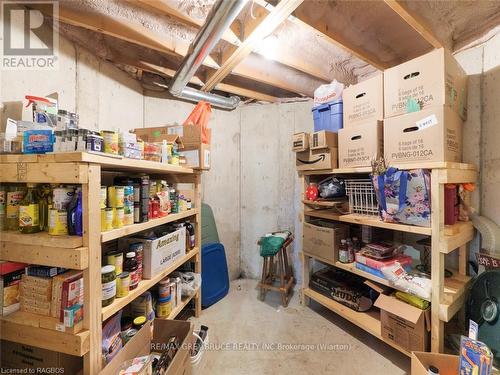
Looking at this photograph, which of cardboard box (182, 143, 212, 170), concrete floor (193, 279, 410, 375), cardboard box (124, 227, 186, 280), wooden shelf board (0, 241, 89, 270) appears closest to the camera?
wooden shelf board (0, 241, 89, 270)

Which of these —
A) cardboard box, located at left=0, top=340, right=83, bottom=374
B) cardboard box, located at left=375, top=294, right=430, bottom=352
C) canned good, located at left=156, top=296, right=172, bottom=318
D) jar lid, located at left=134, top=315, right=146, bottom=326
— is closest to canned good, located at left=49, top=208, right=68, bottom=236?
cardboard box, located at left=0, top=340, right=83, bottom=374

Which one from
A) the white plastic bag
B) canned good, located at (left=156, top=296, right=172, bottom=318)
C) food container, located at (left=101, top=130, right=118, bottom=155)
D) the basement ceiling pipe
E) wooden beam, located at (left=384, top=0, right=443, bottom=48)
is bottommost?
canned good, located at (left=156, top=296, right=172, bottom=318)

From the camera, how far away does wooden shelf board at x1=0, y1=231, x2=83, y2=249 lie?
88 cm

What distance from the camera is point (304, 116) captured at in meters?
2.58

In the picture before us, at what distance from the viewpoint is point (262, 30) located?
4.42 ft

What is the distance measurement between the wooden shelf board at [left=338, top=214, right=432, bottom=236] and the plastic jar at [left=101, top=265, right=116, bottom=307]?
1534 millimetres

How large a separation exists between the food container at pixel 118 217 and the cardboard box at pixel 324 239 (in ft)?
4.92

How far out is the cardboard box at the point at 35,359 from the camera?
40.3 inches

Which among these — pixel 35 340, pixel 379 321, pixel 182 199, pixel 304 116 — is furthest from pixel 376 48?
pixel 35 340

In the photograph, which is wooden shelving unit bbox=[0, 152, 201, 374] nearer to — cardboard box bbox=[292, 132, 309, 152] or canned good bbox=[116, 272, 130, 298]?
canned good bbox=[116, 272, 130, 298]

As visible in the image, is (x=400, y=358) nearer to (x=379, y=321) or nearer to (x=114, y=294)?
(x=379, y=321)

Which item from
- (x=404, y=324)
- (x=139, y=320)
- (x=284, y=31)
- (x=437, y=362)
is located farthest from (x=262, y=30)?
(x=437, y=362)

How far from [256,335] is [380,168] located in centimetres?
153

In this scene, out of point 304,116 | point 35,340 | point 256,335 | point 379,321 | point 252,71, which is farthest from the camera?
point 304,116
